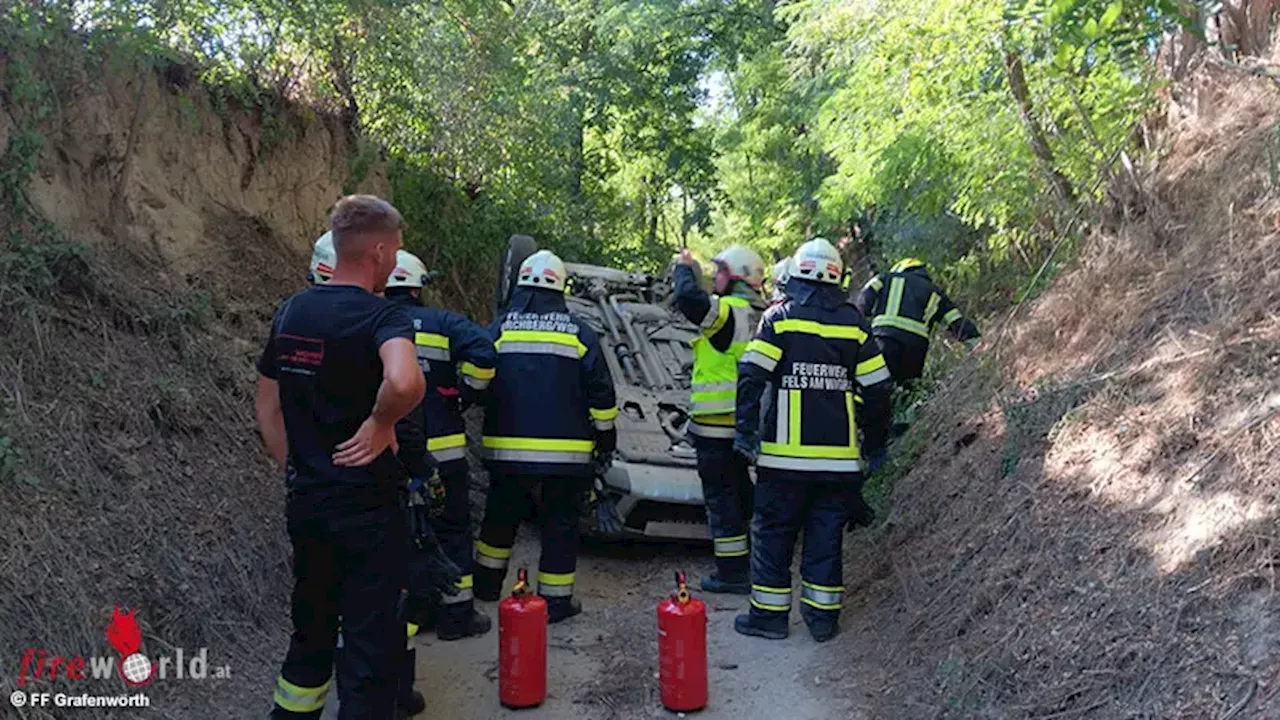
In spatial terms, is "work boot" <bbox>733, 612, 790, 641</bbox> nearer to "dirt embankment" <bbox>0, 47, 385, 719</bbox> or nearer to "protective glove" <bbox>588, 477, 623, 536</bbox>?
"protective glove" <bbox>588, 477, 623, 536</bbox>

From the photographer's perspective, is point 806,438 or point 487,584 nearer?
point 806,438

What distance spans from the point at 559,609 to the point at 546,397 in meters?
1.20

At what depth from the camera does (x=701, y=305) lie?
574 centimetres

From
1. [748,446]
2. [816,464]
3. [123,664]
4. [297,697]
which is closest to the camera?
[297,697]

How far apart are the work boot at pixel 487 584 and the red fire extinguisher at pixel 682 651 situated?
5.75 feet

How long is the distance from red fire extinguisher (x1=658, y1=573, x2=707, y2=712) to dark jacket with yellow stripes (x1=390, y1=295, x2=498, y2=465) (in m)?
1.75

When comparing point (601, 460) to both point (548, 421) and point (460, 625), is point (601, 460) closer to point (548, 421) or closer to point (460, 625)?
point (548, 421)

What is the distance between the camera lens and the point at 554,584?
5.35m

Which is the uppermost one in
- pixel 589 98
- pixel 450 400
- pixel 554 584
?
pixel 589 98

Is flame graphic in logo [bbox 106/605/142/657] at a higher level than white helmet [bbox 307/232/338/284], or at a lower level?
lower

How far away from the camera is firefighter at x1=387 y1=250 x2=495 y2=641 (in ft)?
16.7

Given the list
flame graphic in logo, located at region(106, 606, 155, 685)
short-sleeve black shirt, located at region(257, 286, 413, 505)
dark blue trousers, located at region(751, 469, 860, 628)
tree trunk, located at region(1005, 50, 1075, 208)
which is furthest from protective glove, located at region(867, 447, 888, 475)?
flame graphic in logo, located at region(106, 606, 155, 685)

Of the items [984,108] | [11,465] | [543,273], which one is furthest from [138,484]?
[984,108]

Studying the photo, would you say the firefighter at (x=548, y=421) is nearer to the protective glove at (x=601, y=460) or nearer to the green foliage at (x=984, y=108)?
the protective glove at (x=601, y=460)
